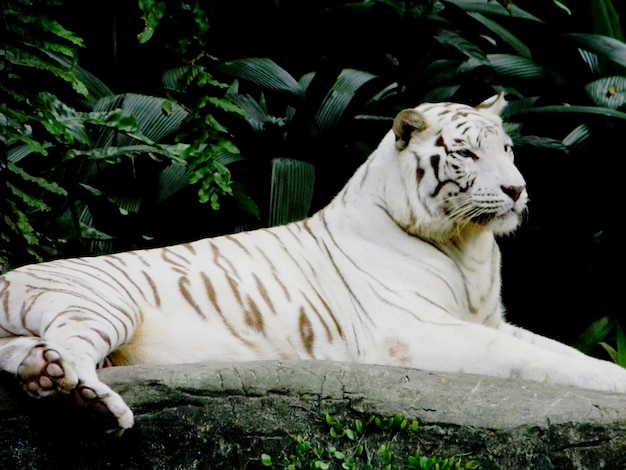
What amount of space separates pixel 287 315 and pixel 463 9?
3.75 metres

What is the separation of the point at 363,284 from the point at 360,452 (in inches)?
44.1

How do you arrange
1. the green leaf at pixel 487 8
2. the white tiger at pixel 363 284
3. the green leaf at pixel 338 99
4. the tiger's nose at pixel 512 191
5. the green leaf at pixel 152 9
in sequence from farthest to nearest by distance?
the green leaf at pixel 487 8, the green leaf at pixel 338 99, the tiger's nose at pixel 512 191, the white tiger at pixel 363 284, the green leaf at pixel 152 9

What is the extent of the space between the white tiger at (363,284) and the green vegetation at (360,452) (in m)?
0.69

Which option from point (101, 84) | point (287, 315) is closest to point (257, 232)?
point (287, 315)

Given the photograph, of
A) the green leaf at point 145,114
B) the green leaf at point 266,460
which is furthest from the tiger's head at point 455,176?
the green leaf at point 145,114

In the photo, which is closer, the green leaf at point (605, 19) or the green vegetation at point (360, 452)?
the green vegetation at point (360, 452)

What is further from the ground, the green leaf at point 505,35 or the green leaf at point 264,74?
the green leaf at point 505,35

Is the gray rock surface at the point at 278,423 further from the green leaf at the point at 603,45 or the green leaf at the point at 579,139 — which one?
the green leaf at the point at 603,45

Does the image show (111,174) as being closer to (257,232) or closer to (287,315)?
(257,232)

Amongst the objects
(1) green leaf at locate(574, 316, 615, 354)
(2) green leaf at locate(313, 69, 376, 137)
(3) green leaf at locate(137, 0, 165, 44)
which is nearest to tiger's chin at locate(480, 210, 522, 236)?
(3) green leaf at locate(137, 0, 165, 44)

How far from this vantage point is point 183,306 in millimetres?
3516

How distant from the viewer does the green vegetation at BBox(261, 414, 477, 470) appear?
2.67 m

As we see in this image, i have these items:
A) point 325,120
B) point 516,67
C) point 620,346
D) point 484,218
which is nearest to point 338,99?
point 325,120

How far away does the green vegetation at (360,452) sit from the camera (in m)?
A: 2.67
